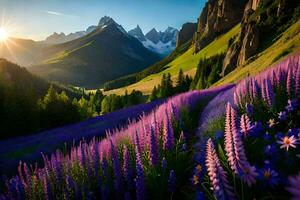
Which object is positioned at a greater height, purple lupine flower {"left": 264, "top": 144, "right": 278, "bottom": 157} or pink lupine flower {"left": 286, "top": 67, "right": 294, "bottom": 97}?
pink lupine flower {"left": 286, "top": 67, "right": 294, "bottom": 97}

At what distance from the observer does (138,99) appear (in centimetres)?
9269

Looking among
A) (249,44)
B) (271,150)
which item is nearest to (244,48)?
(249,44)

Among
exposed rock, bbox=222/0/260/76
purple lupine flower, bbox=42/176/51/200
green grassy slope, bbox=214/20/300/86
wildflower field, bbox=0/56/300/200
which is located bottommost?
purple lupine flower, bbox=42/176/51/200

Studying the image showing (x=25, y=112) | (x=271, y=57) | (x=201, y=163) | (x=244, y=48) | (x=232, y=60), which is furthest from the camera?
(x=232, y=60)

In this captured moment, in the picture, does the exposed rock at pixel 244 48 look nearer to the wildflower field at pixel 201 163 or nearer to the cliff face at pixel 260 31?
the cliff face at pixel 260 31

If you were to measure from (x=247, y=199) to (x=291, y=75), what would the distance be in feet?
12.3

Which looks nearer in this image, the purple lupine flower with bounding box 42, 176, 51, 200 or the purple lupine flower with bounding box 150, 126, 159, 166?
the purple lupine flower with bounding box 150, 126, 159, 166

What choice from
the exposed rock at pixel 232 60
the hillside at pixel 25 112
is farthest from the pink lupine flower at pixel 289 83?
the exposed rock at pixel 232 60

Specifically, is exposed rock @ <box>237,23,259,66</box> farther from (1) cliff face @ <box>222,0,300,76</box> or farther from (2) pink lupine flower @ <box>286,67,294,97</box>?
Answer: (2) pink lupine flower @ <box>286,67,294,97</box>

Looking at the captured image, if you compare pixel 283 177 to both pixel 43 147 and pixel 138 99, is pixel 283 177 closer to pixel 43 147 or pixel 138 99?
pixel 43 147

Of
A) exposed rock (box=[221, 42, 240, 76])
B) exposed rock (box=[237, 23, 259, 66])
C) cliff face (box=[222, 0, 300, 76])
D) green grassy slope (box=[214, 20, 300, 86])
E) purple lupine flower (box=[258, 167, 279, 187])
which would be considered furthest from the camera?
exposed rock (box=[221, 42, 240, 76])

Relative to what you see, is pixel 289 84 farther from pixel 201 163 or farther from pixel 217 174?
pixel 217 174

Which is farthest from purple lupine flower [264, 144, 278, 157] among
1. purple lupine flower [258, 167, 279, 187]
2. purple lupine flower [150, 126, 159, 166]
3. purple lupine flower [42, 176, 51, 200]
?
purple lupine flower [42, 176, 51, 200]

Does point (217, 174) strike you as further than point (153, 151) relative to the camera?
No
